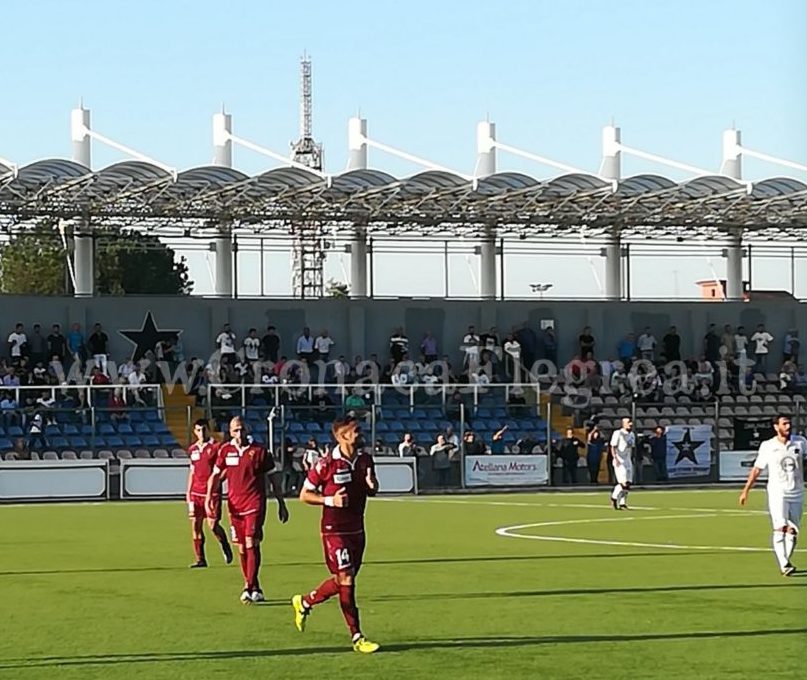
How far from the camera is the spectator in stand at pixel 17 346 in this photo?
1794 inches

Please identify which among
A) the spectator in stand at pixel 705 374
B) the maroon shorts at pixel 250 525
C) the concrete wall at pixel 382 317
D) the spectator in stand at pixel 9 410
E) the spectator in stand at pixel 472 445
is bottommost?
the spectator in stand at pixel 472 445

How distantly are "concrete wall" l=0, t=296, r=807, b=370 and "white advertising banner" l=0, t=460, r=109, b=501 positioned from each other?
28.7 ft

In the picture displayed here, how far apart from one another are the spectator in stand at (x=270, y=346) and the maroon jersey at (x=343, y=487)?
34402mm

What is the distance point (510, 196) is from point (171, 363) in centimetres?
1060

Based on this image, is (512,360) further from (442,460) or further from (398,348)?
(442,460)

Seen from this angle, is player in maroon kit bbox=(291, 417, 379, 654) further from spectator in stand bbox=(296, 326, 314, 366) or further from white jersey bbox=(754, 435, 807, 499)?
spectator in stand bbox=(296, 326, 314, 366)

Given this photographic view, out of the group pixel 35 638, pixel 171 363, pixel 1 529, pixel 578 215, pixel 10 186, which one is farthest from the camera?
pixel 578 215

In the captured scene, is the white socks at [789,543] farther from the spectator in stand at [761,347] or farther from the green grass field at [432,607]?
the spectator in stand at [761,347]

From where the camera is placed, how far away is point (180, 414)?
147 ft

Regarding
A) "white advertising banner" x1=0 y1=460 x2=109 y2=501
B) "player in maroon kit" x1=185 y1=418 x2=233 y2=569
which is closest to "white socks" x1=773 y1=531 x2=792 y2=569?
"player in maroon kit" x1=185 y1=418 x2=233 y2=569

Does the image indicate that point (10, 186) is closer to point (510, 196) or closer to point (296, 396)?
point (296, 396)

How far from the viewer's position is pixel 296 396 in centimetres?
4659

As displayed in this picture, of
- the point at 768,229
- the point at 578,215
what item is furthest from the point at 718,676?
the point at 768,229

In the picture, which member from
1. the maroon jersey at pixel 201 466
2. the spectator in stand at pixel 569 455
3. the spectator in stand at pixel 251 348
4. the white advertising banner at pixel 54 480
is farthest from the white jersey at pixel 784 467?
the spectator in stand at pixel 251 348
